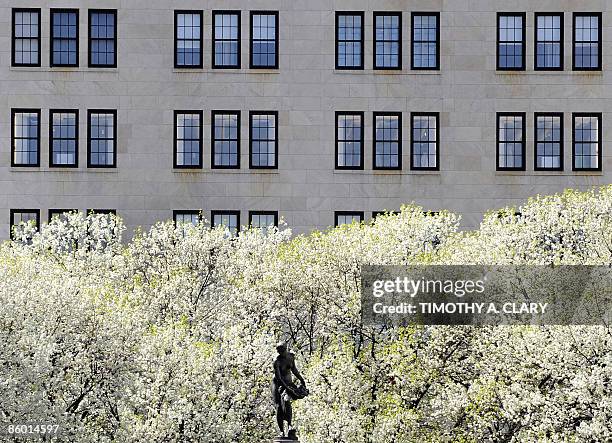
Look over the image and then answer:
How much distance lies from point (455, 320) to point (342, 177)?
865 inches

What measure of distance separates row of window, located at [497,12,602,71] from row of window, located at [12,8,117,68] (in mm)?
20194

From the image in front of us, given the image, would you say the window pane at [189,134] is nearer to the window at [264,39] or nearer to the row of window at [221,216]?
the row of window at [221,216]

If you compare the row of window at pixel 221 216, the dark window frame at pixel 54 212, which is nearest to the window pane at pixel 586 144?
the row of window at pixel 221 216

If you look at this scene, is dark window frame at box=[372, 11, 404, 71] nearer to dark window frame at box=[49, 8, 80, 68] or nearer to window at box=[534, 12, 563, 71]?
window at box=[534, 12, 563, 71]

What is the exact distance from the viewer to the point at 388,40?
69875 millimetres

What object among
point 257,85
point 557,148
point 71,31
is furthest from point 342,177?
point 71,31

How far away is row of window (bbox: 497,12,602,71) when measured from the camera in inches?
2751

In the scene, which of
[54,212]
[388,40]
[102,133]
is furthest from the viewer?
[388,40]

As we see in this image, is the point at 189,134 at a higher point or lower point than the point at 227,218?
higher

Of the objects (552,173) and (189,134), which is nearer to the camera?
(552,173)

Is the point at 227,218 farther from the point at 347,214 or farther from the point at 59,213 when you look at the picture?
the point at 59,213

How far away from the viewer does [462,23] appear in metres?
70.0

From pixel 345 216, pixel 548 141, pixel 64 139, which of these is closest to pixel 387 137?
pixel 345 216

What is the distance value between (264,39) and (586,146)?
17500 mm
